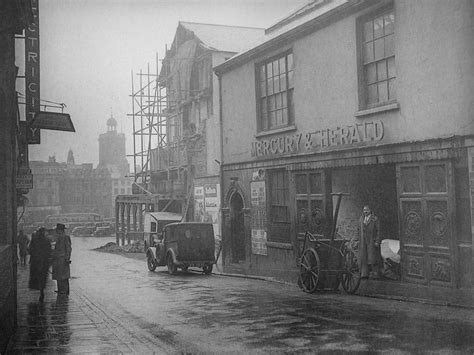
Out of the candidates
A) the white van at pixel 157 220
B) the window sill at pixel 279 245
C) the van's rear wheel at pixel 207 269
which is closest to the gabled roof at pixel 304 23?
the window sill at pixel 279 245

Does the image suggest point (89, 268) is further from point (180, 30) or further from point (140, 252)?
point (180, 30)

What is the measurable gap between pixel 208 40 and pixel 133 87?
7.90 metres

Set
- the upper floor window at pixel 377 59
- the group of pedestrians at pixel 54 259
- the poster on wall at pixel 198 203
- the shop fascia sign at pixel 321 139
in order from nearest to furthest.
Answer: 1. the upper floor window at pixel 377 59
2. the shop fascia sign at pixel 321 139
3. the group of pedestrians at pixel 54 259
4. the poster on wall at pixel 198 203

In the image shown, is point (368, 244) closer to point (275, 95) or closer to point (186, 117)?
point (275, 95)

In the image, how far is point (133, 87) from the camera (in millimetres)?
38125

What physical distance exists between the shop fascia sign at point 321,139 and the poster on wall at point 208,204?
8309 mm

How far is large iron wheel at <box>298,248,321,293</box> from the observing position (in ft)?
38.8

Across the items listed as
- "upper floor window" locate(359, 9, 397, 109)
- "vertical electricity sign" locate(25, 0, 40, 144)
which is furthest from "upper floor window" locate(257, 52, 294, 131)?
"vertical electricity sign" locate(25, 0, 40, 144)

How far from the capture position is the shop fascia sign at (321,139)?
13.5 metres

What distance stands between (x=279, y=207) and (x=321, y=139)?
2.94 meters

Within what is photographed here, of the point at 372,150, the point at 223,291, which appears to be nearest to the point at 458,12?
the point at 372,150

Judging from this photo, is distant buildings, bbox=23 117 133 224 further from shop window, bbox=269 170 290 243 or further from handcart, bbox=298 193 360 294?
handcart, bbox=298 193 360 294

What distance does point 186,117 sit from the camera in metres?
35.8

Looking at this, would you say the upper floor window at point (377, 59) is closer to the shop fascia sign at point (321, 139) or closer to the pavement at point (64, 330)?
the shop fascia sign at point (321, 139)
